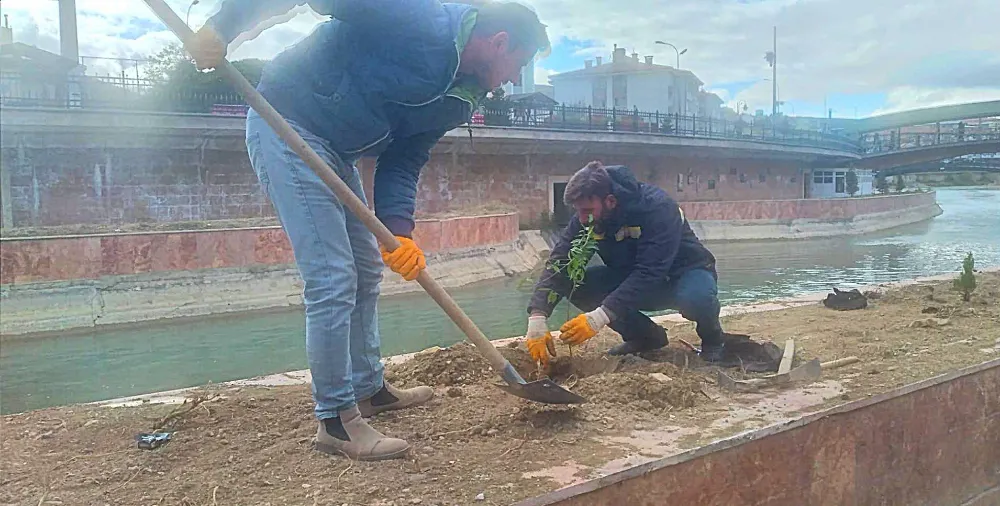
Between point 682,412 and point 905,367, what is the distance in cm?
119

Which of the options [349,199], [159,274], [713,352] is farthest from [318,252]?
[159,274]

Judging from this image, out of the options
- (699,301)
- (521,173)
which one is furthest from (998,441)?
(521,173)

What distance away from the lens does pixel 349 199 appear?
2.27m

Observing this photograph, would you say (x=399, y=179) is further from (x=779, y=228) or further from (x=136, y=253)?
(x=779, y=228)

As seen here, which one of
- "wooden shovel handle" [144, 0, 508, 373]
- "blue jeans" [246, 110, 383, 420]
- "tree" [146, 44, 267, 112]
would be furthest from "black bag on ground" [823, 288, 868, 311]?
"tree" [146, 44, 267, 112]

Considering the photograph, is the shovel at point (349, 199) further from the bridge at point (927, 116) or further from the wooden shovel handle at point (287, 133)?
the bridge at point (927, 116)

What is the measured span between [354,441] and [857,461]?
1.84m

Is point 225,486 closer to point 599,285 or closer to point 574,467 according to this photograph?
point 574,467

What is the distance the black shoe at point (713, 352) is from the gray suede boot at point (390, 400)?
1.55m

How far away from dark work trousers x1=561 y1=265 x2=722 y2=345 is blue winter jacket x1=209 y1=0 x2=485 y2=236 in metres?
1.47

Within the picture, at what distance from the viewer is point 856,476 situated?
9.18 feet

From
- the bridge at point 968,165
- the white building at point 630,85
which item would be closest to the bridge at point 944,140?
the bridge at point 968,165

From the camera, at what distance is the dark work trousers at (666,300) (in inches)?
140

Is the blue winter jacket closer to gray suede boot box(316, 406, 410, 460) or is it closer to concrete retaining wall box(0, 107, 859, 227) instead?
gray suede boot box(316, 406, 410, 460)
